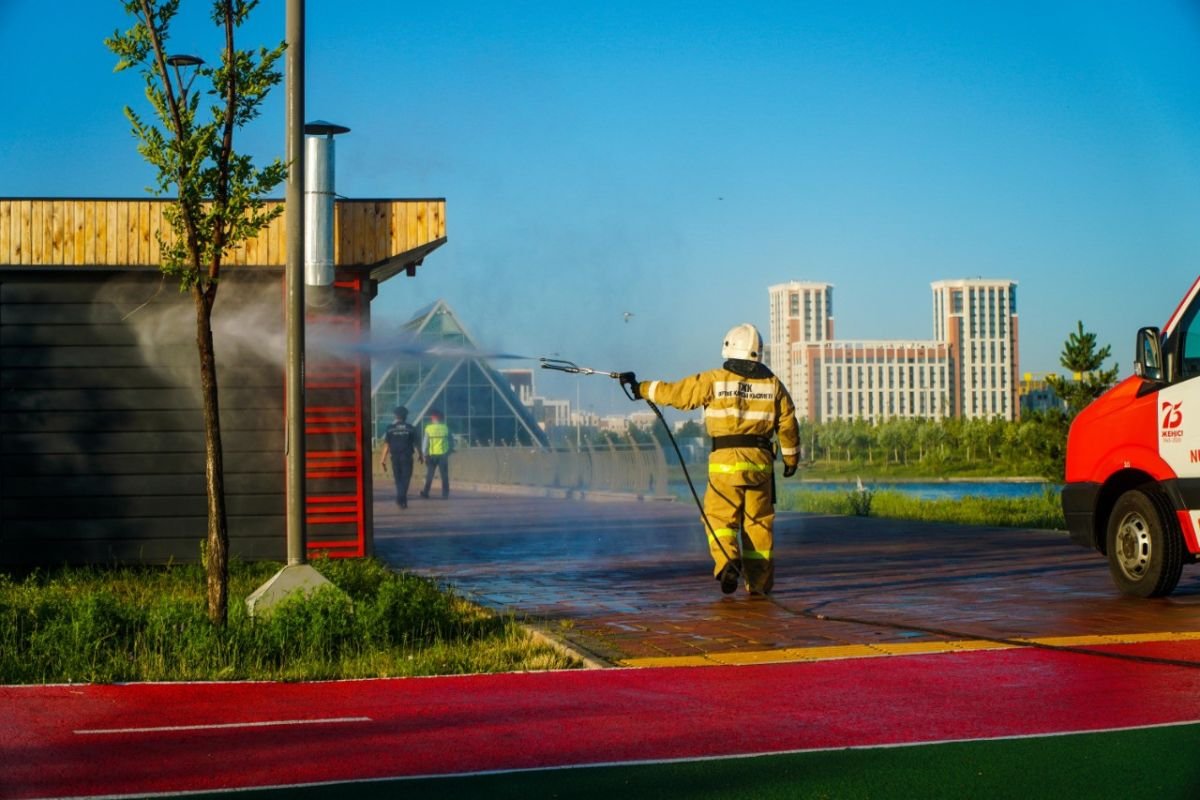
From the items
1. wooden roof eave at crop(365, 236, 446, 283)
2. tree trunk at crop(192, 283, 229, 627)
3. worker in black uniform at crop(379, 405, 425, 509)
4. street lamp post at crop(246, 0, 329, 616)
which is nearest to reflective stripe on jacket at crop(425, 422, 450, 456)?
worker in black uniform at crop(379, 405, 425, 509)

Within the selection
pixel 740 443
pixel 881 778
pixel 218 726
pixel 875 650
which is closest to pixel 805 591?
pixel 740 443

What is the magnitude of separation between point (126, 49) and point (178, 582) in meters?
5.00

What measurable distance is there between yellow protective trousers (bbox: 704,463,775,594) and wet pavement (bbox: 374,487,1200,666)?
0.25 m

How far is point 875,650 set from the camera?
8.43 metres

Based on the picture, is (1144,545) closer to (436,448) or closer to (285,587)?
(285,587)

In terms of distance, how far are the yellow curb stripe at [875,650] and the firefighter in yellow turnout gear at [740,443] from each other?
2.51 meters

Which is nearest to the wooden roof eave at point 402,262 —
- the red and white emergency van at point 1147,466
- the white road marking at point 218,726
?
the red and white emergency van at point 1147,466

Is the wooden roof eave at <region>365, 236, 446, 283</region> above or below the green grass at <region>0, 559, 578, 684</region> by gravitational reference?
above

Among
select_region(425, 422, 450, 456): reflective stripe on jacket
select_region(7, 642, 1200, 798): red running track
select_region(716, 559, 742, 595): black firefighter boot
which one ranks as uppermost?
select_region(425, 422, 450, 456): reflective stripe on jacket

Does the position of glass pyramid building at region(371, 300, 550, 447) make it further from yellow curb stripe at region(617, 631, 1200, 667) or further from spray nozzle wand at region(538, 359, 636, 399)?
yellow curb stripe at region(617, 631, 1200, 667)

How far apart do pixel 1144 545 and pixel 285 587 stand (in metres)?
6.18

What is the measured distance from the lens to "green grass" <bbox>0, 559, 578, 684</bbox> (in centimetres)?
797

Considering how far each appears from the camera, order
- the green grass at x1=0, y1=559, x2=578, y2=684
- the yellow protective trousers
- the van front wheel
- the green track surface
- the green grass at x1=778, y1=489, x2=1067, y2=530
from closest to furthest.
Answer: the green track surface
the green grass at x1=0, y1=559, x2=578, y2=684
the van front wheel
the yellow protective trousers
the green grass at x1=778, y1=489, x2=1067, y2=530

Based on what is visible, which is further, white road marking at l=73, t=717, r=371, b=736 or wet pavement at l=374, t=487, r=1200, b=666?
wet pavement at l=374, t=487, r=1200, b=666
